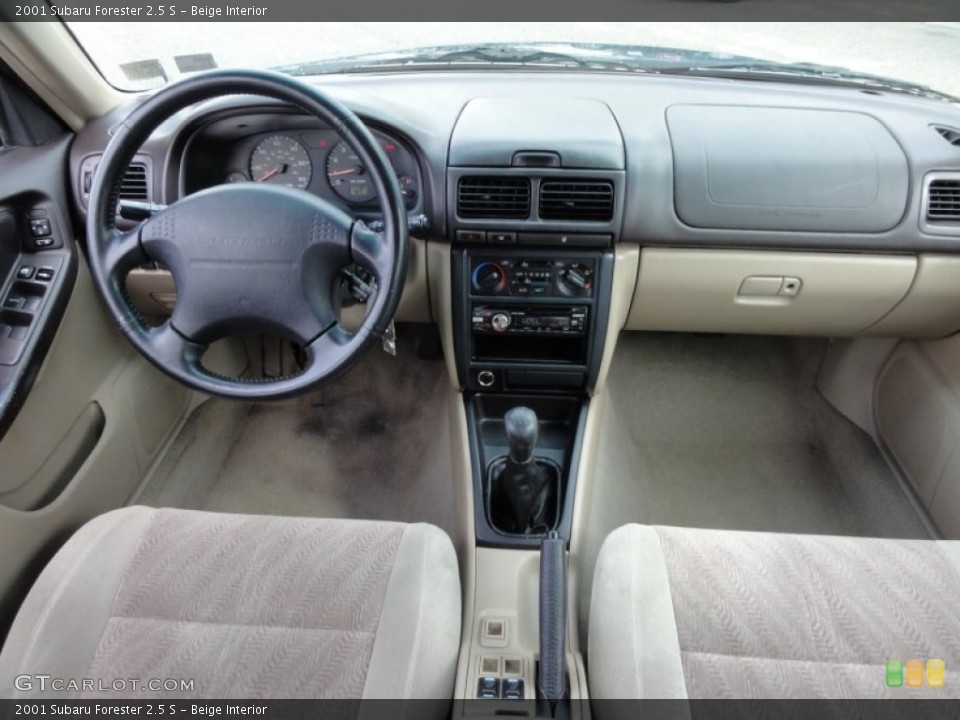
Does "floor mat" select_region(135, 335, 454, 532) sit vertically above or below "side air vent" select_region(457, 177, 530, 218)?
below

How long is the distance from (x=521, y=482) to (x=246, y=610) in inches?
25.6

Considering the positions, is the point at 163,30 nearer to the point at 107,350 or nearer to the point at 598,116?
the point at 107,350

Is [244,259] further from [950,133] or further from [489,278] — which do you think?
[950,133]

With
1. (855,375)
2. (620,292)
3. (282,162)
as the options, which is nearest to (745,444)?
(855,375)

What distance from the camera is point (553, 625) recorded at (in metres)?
1.24

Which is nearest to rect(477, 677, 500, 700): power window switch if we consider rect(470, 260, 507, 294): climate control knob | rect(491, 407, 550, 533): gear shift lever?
rect(491, 407, 550, 533): gear shift lever

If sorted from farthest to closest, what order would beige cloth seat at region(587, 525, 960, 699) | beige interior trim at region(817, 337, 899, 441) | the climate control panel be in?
beige interior trim at region(817, 337, 899, 441), the climate control panel, beige cloth seat at region(587, 525, 960, 699)

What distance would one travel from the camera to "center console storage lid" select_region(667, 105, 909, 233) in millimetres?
1561

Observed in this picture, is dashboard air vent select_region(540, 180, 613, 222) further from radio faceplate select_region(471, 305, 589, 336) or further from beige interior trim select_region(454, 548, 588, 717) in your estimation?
beige interior trim select_region(454, 548, 588, 717)

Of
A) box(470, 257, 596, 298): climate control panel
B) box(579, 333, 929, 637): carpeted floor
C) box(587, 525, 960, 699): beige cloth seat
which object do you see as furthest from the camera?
box(579, 333, 929, 637): carpeted floor

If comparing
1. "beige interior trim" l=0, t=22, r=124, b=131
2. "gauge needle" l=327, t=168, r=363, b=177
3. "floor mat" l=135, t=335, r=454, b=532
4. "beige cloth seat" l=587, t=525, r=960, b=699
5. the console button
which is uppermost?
"beige interior trim" l=0, t=22, r=124, b=131

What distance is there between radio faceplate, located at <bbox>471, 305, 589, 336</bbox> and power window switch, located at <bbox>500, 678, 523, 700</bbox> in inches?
31.7

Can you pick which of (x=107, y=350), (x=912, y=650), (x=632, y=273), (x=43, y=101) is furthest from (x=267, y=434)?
(x=912, y=650)

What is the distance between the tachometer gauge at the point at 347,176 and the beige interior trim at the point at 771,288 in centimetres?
70
